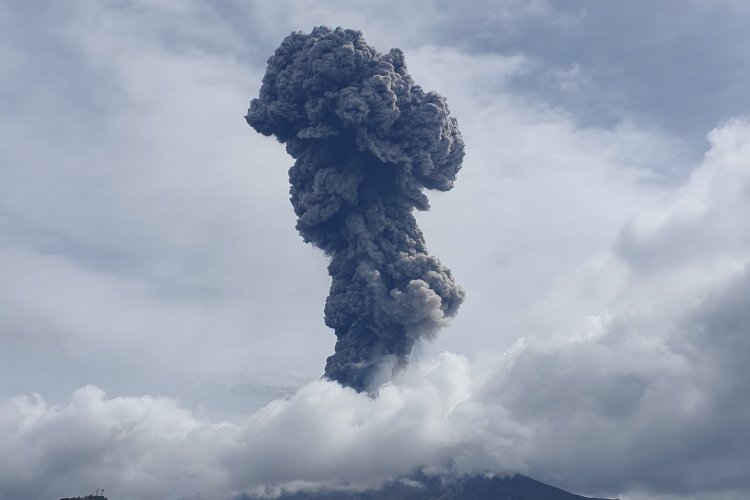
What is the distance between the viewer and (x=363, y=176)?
98875mm

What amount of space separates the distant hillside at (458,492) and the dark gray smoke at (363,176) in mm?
63054

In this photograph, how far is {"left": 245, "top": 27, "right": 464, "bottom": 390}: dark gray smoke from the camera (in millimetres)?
92812

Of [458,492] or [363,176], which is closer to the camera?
[363,176]

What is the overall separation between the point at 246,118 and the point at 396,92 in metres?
20.5

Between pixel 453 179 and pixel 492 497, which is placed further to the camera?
pixel 492 497

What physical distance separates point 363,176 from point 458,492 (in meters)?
84.8

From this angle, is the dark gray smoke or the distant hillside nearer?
the dark gray smoke

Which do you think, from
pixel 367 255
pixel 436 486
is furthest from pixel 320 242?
pixel 436 486

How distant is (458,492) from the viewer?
514 feet

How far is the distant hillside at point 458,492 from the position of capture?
506 feet

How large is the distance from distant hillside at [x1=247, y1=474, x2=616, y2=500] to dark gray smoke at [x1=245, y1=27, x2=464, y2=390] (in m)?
63.1

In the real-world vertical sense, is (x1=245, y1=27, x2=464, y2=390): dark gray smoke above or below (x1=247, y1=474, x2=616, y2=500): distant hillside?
above

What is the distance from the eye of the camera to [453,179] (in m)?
105

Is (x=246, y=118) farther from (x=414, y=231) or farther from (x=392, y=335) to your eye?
(x=392, y=335)
